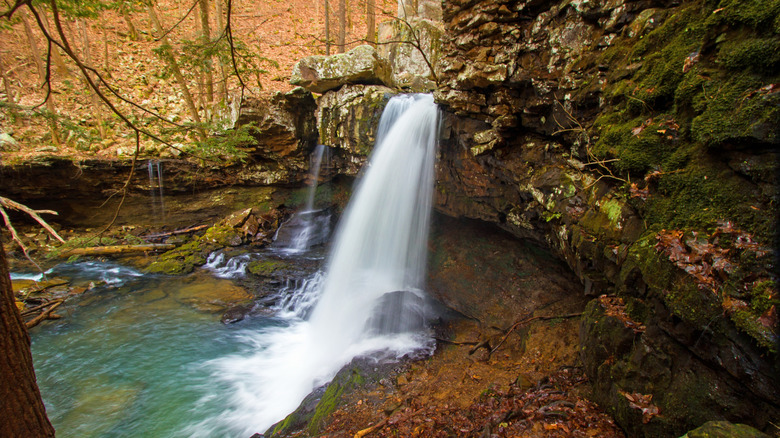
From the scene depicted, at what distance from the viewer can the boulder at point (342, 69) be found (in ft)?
31.9

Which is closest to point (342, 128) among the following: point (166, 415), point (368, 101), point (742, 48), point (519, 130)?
point (368, 101)

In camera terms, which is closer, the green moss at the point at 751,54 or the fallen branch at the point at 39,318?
the green moss at the point at 751,54

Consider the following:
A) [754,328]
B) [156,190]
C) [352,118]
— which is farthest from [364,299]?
[156,190]

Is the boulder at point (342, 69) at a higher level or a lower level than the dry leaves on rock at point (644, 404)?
higher

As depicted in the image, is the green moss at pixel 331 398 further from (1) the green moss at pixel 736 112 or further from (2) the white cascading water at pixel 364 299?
(1) the green moss at pixel 736 112

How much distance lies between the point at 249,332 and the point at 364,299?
2.80 meters

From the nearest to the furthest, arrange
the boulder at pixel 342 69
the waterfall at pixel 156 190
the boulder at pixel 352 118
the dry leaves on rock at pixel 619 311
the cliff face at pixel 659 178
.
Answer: the cliff face at pixel 659 178 < the dry leaves on rock at pixel 619 311 < the boulder at pixel 352 118 < the boulder at pixel 342 69 < the waterfall at pixel 156 190

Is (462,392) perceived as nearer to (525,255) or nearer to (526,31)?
(525,255)

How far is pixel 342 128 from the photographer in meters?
10.1

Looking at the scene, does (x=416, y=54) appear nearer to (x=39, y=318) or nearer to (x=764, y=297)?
(x=764, y=297)

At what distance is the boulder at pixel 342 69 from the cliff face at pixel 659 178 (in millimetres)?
5121

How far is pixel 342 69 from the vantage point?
981 cm

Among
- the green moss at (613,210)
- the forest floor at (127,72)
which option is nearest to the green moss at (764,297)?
the green moss at (613,210)

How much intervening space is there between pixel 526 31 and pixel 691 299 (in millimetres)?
4368
